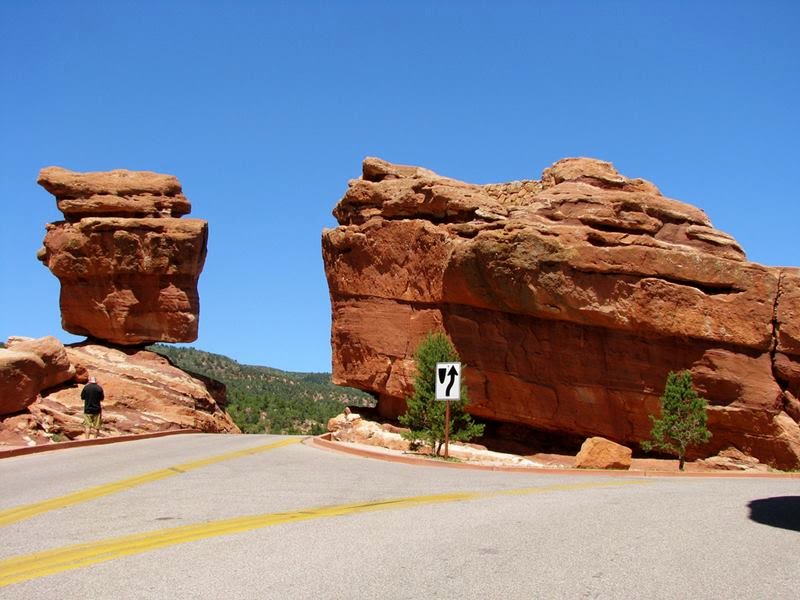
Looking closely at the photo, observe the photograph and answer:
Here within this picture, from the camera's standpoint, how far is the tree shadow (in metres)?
9.29

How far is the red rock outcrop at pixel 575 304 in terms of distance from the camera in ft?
84.9

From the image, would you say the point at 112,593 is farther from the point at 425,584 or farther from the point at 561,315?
the point at 561,315

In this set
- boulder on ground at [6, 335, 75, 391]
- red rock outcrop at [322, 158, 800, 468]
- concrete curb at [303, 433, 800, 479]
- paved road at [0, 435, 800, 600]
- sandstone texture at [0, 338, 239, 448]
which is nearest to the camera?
paved road at [0, 435, 800, 600]

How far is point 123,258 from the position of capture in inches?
1359

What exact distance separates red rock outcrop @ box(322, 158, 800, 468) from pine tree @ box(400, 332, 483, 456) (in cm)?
549

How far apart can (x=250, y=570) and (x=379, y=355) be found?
25433mm

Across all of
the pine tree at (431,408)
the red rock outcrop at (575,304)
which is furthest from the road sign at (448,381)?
the red rock outcrop at (575,304)

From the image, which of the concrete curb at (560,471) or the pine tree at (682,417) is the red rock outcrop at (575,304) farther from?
the concrete curb at (560,471)

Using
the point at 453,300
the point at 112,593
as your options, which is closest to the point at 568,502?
the point at 112,593

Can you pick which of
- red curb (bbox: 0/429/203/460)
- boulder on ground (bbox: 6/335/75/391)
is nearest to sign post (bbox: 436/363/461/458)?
red curb (bbox: 0/429/203/460)

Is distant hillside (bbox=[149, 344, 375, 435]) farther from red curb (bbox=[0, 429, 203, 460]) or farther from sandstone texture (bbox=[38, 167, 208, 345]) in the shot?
red curb (bbox=[0, 429, 203, 460])

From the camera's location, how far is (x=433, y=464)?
1792 centimetres

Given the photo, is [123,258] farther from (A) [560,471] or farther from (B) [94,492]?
(B) [94,492]

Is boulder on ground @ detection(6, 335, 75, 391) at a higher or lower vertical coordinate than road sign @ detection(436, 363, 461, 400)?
lower
